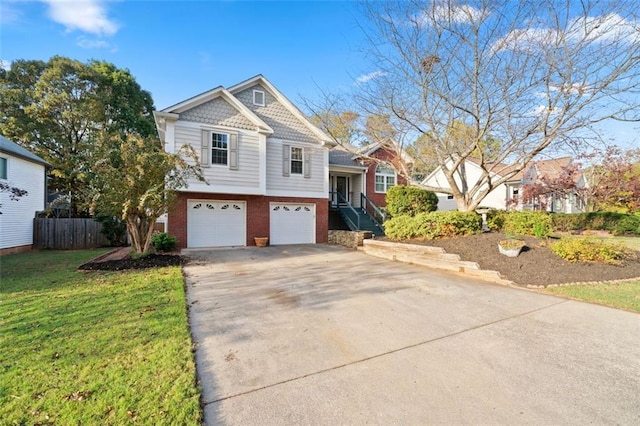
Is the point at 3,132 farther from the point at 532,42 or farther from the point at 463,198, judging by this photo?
the point at 532,42

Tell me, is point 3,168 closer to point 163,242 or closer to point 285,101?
point 163,242

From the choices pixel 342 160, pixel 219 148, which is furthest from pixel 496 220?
pixel 219 148

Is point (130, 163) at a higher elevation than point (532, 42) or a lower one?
lower

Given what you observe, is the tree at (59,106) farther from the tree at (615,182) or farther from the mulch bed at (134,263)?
the tree at (615,182)

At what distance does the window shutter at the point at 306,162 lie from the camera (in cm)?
1430

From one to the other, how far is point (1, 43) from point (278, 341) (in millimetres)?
11170

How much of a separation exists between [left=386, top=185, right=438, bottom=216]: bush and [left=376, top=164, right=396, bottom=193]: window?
254 inches

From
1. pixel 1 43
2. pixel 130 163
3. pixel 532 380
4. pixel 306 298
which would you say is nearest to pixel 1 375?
pixel 306 298

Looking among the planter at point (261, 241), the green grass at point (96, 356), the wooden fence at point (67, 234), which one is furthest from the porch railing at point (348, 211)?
the wooden fence at point (67, 234)

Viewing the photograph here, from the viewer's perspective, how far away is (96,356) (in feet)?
10.4

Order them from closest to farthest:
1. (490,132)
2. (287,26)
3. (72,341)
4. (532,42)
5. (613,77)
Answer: (72,341) < (613,77) < (532,42) < (490,132) < (287,26)

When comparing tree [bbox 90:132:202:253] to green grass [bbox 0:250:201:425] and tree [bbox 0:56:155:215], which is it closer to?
green grass [bbox 0:250:201:425]

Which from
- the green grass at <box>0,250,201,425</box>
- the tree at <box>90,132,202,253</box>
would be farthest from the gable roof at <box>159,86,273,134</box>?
the green grass at <box>0,250,201,425</box>

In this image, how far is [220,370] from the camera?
3.02 metres
